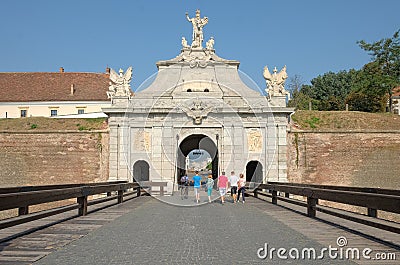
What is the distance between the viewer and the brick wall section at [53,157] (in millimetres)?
30219

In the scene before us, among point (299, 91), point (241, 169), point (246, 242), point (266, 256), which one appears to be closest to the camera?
point (266, 256)

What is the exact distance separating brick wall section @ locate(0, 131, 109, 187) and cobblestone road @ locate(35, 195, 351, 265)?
18.7m

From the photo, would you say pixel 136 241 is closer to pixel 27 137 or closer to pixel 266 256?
pixel 266 256

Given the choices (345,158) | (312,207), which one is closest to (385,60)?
(345,158)

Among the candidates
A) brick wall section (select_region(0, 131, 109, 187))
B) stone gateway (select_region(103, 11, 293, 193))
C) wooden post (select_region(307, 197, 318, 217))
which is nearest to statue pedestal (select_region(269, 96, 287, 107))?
stone gateway (select_region(103, 11, 293, 193))

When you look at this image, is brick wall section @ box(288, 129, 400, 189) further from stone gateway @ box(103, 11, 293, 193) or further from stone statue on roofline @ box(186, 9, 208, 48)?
stone statue on roofline @ box(186, 9, 208, 48)

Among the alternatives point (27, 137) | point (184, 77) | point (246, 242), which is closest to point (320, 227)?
point (246, 242)

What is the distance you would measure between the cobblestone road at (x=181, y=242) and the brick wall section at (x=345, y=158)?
1892cm

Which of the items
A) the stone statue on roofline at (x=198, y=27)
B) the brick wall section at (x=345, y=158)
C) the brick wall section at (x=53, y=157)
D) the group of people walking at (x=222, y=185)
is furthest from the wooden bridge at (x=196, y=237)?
the stone statue on roofline at (x=198, y=27)

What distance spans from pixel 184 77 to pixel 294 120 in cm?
764

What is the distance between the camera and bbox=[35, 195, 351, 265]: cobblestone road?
6.79 metres

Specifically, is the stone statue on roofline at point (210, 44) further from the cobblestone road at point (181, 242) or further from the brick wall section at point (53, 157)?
the cobblestone road at point (181, 242)

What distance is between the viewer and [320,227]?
34.0 feet

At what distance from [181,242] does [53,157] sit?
23.8 meters
